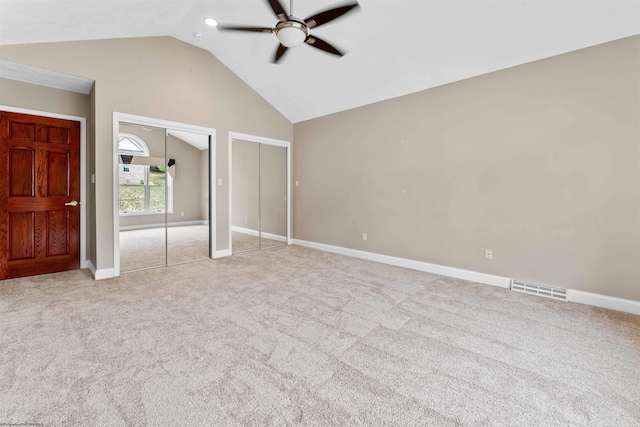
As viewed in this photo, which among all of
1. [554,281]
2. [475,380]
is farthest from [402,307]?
[554,281]

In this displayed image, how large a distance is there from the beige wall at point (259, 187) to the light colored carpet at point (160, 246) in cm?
75

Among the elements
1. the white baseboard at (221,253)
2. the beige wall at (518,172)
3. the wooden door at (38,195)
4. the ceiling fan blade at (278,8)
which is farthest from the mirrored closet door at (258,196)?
the ceiling fan blade at (278,8)

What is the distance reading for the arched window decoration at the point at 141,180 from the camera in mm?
3986

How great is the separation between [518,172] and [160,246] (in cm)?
516

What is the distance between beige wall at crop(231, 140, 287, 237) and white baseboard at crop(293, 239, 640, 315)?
86 centimetres

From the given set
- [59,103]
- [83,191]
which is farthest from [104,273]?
[59,103]

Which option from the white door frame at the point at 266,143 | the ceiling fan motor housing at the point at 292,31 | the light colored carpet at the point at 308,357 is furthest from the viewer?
the white door frame at the point at 266,143

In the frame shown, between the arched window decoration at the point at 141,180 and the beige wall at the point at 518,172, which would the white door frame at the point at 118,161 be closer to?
the arched window decoration at the point at 141,180

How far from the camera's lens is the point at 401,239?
4.59 m

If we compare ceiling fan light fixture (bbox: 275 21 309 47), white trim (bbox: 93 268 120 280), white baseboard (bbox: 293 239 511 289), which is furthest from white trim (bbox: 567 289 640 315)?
white trim (bbox: 93 268 120 280)

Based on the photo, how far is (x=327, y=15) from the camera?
2406mm

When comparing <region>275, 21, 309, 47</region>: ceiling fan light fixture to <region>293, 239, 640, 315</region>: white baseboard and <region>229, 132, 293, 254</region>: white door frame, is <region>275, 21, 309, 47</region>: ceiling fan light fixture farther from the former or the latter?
<region>293, 239, 640, 315</region>: white baseboard

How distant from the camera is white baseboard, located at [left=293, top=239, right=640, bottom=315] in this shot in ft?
9.54

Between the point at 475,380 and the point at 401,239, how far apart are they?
285cm
